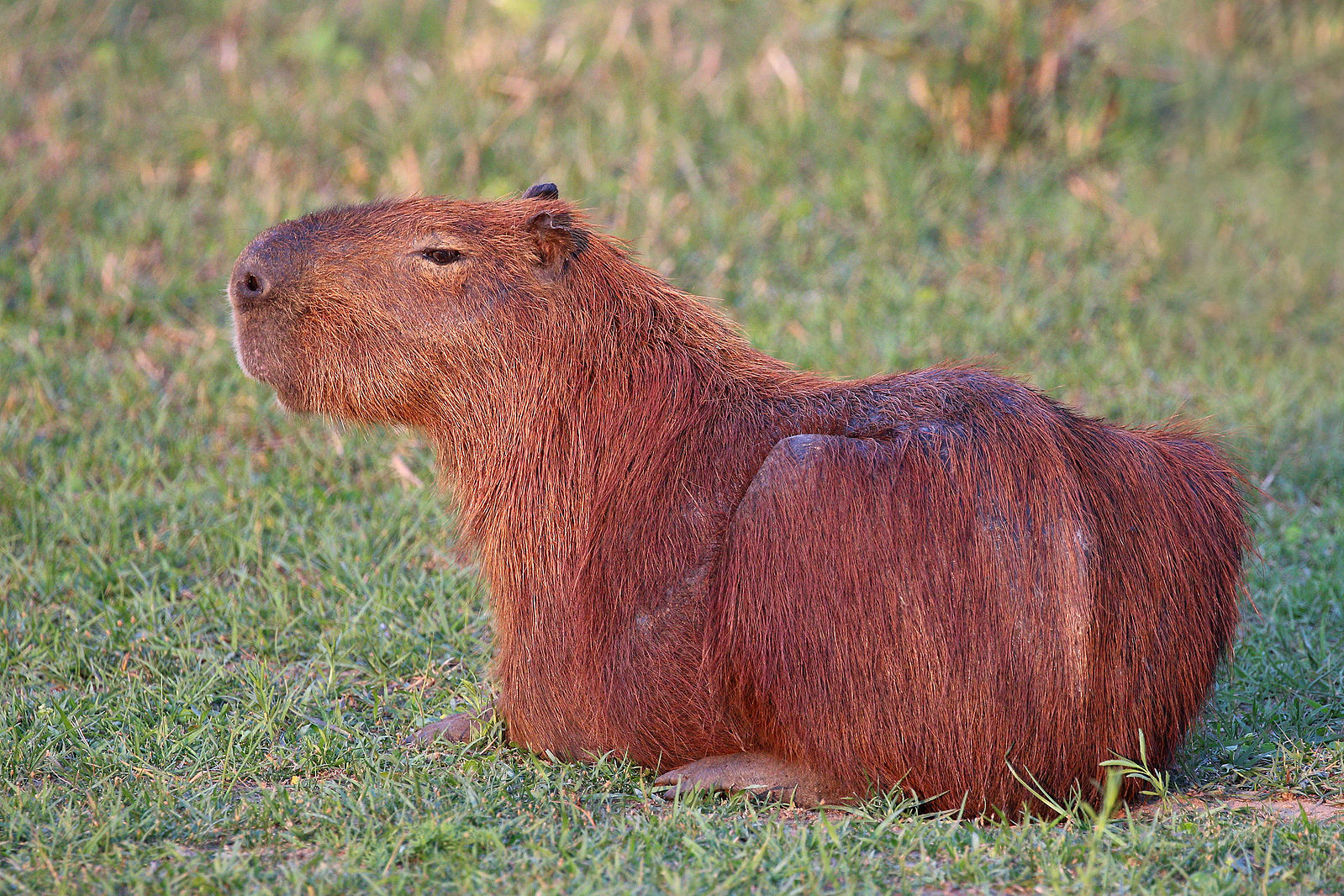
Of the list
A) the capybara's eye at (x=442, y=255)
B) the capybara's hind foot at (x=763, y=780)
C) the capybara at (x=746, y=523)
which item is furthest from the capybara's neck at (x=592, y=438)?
the capybara's hind foot at (x=763, y=780)

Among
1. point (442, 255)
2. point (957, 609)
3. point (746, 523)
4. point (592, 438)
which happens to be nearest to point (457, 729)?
point (592, 438)

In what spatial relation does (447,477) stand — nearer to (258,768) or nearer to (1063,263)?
(258,768)

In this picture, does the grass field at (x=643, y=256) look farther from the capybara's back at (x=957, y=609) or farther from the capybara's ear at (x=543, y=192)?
the capybara's ear at (x=543, y=192)

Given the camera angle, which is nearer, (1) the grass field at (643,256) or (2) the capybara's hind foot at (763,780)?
(1) the grass field at (643,256)

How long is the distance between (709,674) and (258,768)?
3.32ft

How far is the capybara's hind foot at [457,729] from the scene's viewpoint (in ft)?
10.1

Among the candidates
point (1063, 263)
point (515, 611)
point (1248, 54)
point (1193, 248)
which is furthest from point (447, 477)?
point (1248, 54)

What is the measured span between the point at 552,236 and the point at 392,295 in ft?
1.19

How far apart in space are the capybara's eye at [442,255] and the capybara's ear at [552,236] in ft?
0.55

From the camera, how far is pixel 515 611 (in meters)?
2.91

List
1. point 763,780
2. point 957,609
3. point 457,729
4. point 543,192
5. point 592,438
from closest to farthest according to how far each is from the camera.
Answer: point 957,609 < point 763,780 < point 592,438 < point 457,729 < point 543,192

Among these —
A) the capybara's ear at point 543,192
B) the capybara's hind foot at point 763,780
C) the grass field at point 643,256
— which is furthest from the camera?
the capybara's ear at point 543,192

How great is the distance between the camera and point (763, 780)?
276 cm

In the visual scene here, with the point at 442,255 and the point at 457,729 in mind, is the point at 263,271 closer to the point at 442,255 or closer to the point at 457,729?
the point at 442,255
